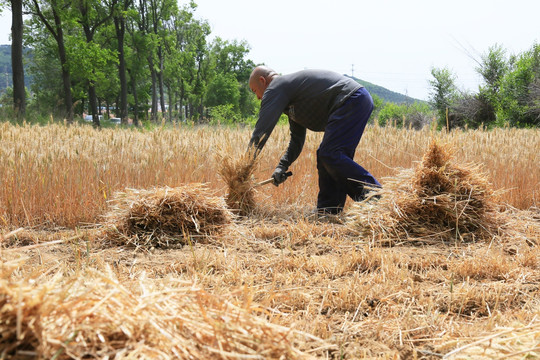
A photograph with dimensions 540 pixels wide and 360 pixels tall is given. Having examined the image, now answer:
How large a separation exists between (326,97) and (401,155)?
2.48m

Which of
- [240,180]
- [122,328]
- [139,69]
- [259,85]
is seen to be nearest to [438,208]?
[240,180]

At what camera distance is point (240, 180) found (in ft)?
14.0

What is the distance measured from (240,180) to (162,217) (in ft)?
3.66

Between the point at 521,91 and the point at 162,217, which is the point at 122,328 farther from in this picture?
the point at 521,91

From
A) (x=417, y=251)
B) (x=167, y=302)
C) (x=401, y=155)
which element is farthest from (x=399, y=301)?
(x=401, y=155)

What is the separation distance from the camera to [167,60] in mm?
38750

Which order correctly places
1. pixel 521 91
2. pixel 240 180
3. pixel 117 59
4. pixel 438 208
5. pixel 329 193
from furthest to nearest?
pixel 521 91 → pixel 117 59 → pixel 329 193 → pixel 240 180 → pixel 438 208

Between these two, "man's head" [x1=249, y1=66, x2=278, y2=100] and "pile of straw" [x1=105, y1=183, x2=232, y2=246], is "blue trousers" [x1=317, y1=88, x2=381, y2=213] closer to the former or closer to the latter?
"man's head" [x1=249, y1=66, x2=278, y2=100]

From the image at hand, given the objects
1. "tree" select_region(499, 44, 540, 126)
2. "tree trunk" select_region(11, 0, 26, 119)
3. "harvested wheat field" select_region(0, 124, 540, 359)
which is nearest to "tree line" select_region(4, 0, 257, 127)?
"tree trunk" select_region(11, 0, 26, 119)

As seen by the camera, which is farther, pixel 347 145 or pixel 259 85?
pixel 259 85

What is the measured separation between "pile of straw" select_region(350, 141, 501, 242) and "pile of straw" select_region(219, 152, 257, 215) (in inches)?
46.5

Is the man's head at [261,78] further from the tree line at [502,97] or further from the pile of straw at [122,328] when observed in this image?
the tree line at [502,97]

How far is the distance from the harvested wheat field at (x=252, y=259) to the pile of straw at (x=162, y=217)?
16 millimetres

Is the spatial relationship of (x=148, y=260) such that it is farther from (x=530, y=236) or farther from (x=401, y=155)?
(x=401, y=155)
